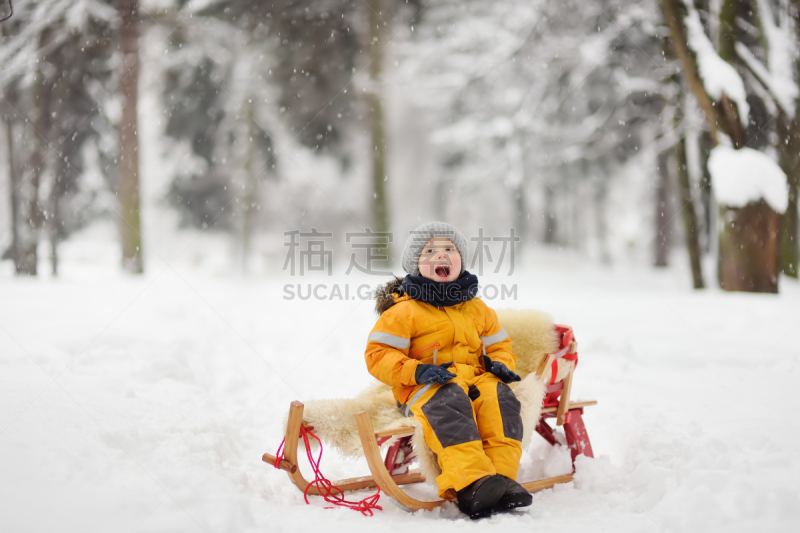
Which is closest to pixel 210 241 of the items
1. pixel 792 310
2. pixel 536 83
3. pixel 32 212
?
pixel 32 212

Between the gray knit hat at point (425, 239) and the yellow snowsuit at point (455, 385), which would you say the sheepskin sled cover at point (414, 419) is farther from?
the gray knit hat at point (425, 239)

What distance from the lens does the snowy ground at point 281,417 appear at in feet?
7.55

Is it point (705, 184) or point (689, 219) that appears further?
point (705, 184)

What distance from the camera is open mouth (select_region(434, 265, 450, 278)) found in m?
3.04

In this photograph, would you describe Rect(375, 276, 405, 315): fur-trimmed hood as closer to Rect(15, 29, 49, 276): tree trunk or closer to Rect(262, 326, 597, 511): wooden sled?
Rect(262, 326, 597, 511): wooden sled

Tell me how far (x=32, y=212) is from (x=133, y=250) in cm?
202

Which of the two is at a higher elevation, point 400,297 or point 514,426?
point 400,297

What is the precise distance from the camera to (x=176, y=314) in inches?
262

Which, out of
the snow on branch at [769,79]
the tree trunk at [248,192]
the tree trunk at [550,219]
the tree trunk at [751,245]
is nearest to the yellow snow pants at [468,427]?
the tree trunk at [751,245]

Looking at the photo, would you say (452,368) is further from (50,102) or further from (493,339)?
(50,102)

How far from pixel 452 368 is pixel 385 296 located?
540 mm

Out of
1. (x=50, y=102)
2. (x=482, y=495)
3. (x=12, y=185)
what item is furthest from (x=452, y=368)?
(x=12, y=185)

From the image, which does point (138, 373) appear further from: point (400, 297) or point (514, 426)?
point (514, 426)

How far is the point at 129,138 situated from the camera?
10344 mm
